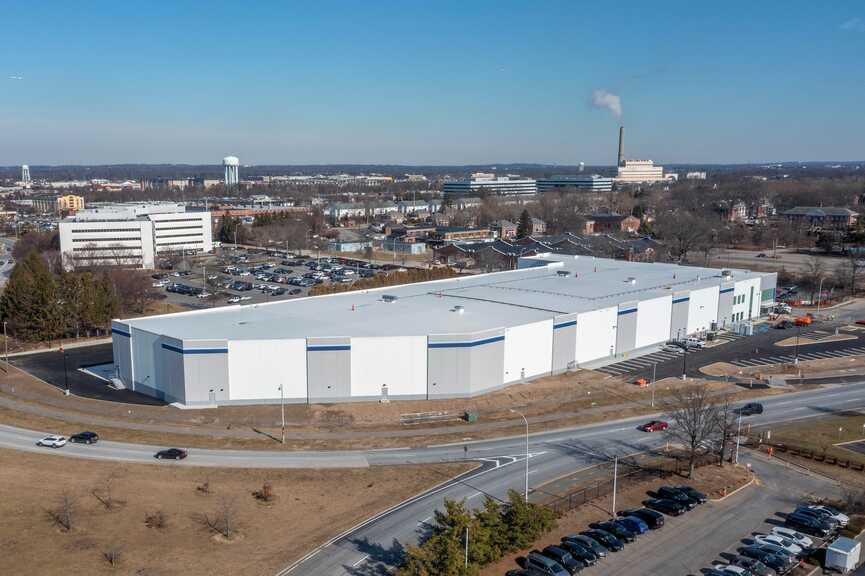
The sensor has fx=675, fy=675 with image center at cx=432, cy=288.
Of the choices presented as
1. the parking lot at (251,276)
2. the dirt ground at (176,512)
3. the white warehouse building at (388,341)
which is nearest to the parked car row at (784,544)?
the dirt ground at (176,512)

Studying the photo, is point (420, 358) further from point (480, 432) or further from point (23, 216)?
point (23, 216)

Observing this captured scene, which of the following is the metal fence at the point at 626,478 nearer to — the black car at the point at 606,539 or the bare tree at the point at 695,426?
the bare tree at the point at 695,426

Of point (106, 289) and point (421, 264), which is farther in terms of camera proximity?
point (421, 264)

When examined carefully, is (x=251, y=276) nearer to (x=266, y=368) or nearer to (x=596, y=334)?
(x=266, y=368)

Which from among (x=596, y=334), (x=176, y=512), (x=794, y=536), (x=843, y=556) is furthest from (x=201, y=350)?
(x=843, y=556)

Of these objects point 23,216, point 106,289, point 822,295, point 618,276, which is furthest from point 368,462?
point 23,216
